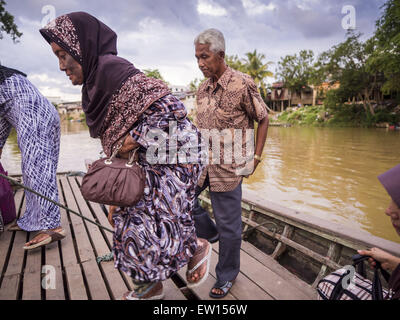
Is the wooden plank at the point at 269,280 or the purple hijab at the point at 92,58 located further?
the wooden plank at the point at 269,280

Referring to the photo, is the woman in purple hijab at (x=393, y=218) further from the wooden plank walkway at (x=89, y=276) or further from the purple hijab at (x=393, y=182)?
the wooden plank walkway at (x=89, y=276)

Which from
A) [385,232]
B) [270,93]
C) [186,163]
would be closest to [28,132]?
[186,163]

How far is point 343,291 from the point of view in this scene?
48.2 inches

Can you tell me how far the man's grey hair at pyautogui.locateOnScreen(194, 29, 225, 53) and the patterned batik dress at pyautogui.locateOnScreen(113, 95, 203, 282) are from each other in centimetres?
53

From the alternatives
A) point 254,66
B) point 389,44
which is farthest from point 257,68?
point 389,44

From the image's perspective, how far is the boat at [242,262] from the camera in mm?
1660

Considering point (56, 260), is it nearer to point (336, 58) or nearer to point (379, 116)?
point (379, 116)

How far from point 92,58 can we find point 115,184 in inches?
24.9

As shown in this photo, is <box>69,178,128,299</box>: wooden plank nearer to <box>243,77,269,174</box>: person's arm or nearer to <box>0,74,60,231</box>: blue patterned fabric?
<box>0,74,60,231</box>: blue patterned fabric

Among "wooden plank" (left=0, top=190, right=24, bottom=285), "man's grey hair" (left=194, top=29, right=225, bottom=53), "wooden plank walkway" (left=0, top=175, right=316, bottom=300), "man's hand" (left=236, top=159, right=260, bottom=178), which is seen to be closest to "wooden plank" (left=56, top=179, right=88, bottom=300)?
"wooden plank walkway" (left=0, top=175, right=316, bottom=300)

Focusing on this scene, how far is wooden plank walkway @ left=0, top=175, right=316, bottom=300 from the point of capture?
1.64m

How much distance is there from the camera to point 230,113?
1.63 metres

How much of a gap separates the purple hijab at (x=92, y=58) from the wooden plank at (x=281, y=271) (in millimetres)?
1554

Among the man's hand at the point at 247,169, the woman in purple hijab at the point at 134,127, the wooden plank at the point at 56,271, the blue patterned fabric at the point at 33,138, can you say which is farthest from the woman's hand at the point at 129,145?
the blue patterned fabric at the point at 33,138
